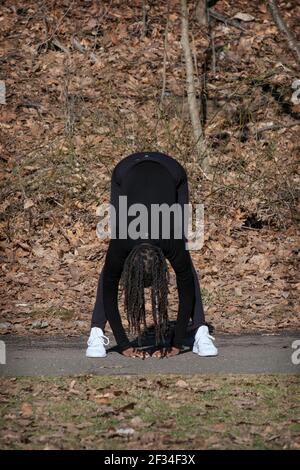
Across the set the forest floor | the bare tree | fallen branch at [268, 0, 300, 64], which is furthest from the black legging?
fallen branch at [268, 0, 300, 64]

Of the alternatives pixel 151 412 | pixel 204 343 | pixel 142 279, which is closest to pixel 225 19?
pixel 204 343

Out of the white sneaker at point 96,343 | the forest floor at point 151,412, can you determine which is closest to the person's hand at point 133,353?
the white sneaker at point 96,343

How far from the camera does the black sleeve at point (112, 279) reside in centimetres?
783

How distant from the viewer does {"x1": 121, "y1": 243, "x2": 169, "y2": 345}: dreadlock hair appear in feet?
25.3

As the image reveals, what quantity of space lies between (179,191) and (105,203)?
20.4ft

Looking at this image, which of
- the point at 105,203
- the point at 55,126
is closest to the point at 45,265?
the point at 105,203

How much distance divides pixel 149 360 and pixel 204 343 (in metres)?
0.52

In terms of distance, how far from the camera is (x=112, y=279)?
7.92 metres

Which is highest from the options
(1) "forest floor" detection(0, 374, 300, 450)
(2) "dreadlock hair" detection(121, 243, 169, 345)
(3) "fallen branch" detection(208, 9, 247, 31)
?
(3) "fallen branch" detection(208, 9, 247, 31)

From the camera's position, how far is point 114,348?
8.74m

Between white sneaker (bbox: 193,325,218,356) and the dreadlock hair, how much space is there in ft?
1.35

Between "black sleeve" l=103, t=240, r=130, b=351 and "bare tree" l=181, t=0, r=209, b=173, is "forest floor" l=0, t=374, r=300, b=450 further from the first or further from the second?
"bare tree" l=181, t=0, r=209, b=173
